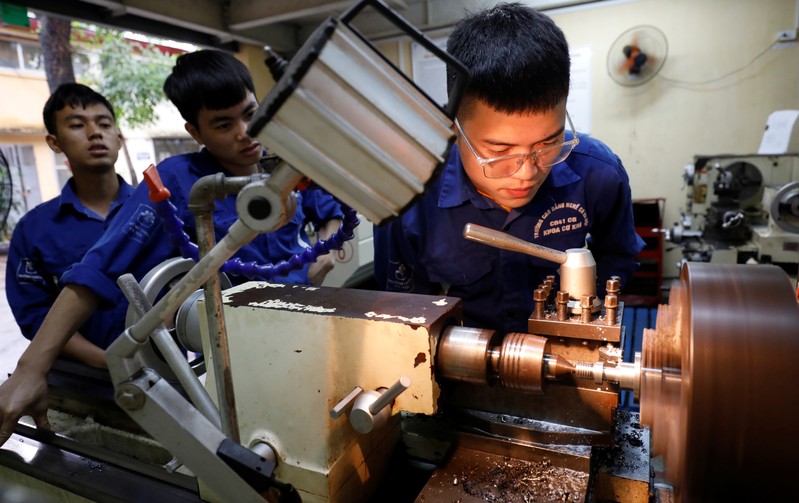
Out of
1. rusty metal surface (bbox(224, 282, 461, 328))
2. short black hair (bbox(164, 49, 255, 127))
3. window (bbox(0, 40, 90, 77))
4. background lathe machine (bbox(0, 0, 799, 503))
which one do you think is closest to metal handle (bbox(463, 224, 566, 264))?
background lathe machine (bbox(0, 0, 799, 503))

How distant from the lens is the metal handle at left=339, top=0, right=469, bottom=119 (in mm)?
387

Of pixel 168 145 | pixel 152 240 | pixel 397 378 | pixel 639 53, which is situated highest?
pixel 639 53

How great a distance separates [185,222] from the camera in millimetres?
1310

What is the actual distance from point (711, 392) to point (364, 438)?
0.49m

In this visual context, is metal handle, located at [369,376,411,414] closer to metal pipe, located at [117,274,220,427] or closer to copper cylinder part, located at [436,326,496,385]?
copper cylinder part, located at [436,326,496,385]

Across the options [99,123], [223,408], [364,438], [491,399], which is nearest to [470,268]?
[491,399]

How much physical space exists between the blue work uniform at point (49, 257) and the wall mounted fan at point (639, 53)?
325cm

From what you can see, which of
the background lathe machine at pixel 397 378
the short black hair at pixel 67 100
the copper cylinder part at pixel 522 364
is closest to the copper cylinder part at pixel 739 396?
the background lathe machine at pixel 397 378

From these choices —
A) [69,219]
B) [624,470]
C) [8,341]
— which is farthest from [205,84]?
[8,341]

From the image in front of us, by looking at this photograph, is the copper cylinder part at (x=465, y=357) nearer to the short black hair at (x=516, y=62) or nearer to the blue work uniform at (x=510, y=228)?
the short black hair at (x=516, y=62)

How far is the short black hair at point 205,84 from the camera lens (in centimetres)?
137

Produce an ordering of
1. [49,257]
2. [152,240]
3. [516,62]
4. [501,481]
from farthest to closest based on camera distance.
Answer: [49,257], [152,240], [516,62], [501,481]

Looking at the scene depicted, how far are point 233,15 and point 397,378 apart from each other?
3.43 metres

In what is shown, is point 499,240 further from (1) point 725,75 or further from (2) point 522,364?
(1) point 725,75
